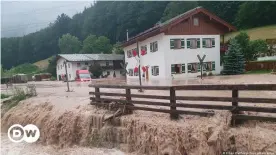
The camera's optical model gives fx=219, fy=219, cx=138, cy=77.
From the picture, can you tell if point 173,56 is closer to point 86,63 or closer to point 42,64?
point 86,63

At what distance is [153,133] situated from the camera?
7.62 metres

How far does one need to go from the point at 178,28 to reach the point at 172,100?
1979 cm

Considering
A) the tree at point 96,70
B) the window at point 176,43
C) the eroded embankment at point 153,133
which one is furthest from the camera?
the tree at point 96,70

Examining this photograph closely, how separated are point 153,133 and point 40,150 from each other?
589 cm

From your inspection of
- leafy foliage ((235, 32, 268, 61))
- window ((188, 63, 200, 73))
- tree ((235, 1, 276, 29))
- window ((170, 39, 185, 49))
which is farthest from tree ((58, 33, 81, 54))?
leafy foliage ((235, 32, 268, 61))

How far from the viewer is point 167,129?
Answer: 730 centimetres

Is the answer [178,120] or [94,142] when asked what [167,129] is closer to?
[178,120]

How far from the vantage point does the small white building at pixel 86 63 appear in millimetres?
48031

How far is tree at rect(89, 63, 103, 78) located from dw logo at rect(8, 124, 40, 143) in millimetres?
33723

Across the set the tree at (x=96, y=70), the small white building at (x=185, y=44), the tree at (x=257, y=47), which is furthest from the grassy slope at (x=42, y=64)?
the tree at (x=257, y=47)

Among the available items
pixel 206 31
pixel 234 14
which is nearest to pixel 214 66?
pixel 206 31

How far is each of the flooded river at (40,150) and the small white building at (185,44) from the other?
16.8 meters

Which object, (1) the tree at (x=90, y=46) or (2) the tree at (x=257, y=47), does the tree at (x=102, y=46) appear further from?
(2) the tree at (x=257, y=47)

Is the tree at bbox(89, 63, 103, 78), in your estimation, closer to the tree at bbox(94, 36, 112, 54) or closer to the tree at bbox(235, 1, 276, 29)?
the tree at bbox(94, 36, 112, 54)
